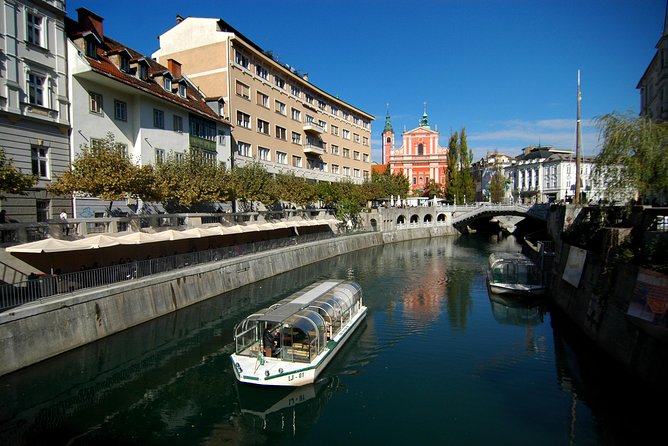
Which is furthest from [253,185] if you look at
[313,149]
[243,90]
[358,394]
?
[358,394]

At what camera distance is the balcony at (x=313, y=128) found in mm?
63491

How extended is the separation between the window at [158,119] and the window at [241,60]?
1577 centimetres

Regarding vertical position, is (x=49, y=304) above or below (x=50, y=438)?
above

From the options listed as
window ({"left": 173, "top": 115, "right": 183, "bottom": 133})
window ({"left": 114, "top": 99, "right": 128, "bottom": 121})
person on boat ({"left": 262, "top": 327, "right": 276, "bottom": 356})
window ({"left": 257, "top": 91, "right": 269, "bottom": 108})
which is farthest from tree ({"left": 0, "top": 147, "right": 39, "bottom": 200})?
window ({"left": 257, "top": 91, "right": 269, "bottom": 108})

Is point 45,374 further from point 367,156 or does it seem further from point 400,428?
point 367,156

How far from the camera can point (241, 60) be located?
49.7 metres

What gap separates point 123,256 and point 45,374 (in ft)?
35.0

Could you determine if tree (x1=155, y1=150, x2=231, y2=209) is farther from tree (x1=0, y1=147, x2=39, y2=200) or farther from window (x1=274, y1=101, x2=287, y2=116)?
window (x1=274, y1=101, x2=287, y2=116)

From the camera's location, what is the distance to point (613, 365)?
18.0 meters

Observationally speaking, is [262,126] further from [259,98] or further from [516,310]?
[516,310]

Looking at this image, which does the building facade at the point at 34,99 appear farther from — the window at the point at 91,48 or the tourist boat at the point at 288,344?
the tourist boat at the point at 288,344

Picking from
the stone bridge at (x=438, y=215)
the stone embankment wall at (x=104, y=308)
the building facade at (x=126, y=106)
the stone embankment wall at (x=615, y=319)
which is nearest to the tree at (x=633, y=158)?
the stone embankment wall at (x=615, y=319)

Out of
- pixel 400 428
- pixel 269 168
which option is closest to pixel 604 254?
pixel 400 428

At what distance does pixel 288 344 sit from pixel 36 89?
72.8 ft
